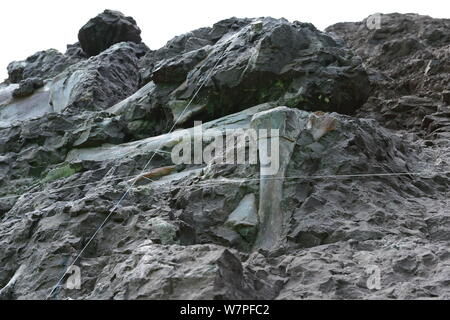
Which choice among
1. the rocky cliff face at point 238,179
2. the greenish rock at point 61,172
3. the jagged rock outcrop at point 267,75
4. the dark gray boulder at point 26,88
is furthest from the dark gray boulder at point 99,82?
the greenish rock at point 61,172

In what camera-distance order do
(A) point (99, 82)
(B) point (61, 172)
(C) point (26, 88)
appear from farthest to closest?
(C) point (26, 88), (A) point (99, 82), (B) point (61, 172)

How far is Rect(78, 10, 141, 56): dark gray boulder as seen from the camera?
603 inches

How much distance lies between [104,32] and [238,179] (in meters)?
10.9

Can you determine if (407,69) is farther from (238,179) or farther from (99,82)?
(238,179)

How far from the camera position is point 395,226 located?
204 inches

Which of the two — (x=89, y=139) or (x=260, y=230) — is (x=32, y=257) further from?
(x=89, y=139)

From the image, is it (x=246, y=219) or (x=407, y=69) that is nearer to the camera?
(x=246, y=219)

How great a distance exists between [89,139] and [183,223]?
3858mm

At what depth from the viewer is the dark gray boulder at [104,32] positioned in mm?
15320

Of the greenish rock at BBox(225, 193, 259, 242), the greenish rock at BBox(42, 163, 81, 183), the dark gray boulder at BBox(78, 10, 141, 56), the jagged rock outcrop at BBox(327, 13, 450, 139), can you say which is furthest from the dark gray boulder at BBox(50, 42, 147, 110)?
the greenish rock at BBox(225, 193, 259, 242)

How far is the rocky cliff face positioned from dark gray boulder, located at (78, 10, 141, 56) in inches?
133

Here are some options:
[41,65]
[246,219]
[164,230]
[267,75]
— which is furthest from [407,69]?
[41,65]

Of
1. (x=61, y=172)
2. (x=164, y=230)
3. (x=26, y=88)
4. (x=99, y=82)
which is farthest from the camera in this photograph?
(x=26, y=88)

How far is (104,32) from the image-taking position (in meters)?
15.4
